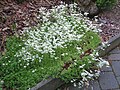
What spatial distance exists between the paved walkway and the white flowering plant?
122mm

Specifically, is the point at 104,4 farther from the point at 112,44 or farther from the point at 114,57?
the point at 114,57

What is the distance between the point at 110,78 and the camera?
3.70 m

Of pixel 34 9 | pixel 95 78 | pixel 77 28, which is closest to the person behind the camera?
pixel 95 78

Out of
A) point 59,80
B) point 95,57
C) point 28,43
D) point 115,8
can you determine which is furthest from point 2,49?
point 115,8

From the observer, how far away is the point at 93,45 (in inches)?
149

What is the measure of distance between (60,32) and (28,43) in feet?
1.45

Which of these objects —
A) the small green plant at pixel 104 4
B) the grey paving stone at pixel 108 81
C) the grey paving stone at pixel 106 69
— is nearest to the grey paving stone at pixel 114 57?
the grey paving stone at pixel 106 69

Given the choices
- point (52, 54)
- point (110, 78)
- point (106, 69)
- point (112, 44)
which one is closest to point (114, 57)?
point (112, 44)

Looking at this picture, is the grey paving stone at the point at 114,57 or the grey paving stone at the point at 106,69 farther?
the grey paving stone at the point at 114,57

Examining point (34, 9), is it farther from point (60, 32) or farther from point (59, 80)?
point (59, 80)

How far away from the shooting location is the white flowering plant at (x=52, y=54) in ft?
10.7

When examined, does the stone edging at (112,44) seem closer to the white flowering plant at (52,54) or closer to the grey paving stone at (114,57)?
the grey paving stone at (114,57)

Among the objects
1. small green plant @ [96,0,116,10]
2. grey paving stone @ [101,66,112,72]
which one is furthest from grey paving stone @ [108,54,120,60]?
small green plant @ [96,0,116,10]

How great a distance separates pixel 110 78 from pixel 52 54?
2.74 ft
